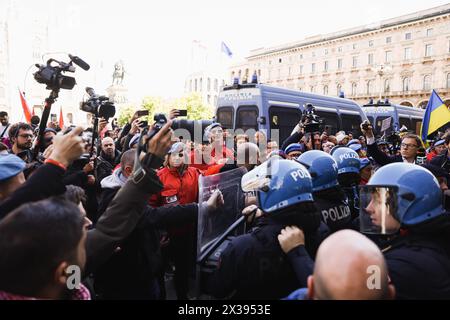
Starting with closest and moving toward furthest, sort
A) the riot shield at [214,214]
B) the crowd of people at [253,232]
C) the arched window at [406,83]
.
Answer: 1. the crowd of people at [253,232]
2. the riot shield at [214,214]
3. the arched window at [406,83]

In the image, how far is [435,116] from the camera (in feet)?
25.7

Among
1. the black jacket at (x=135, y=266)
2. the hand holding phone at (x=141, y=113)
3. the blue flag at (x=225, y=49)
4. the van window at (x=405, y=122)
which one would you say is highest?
the blue flag at (x=225, y=49)

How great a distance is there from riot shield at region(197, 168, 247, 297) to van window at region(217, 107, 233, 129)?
7.99 m

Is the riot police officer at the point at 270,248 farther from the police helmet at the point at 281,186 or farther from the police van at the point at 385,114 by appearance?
the police van at the point at 385,114

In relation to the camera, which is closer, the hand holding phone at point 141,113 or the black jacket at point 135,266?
the black jacket at point 135,266

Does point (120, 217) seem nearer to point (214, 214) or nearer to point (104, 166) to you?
point (214, 214)

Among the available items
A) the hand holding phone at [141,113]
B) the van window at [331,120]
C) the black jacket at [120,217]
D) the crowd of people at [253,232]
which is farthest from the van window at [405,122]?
the black jacket at [120,217]

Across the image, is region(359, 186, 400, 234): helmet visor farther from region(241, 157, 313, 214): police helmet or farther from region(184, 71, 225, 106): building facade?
region(184, 71, 225, 106): building facade

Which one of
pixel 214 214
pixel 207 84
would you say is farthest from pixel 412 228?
pixel 207 84

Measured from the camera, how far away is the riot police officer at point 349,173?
Answer: 370 centimetres

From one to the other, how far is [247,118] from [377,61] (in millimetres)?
47673

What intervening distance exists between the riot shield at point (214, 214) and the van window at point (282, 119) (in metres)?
7.58
